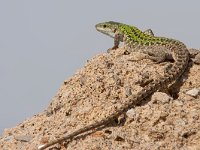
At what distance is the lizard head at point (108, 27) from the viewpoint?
49.0ft

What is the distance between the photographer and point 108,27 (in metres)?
15.4

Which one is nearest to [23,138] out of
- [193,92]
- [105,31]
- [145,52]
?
[193,92]

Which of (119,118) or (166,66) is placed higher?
(166,66)

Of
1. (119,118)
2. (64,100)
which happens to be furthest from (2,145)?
(119,118)

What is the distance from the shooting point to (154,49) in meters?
11.3

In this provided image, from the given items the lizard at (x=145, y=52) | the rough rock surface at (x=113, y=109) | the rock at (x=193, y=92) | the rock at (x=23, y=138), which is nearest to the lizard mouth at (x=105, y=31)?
the lizard at (x=145, y=52)

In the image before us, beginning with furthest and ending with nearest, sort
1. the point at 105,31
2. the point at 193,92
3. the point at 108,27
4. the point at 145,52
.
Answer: the point at 105,31, the point at 108,27, the point at 145,52, the point at 193,92

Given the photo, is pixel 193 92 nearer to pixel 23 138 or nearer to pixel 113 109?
pixel 113 109

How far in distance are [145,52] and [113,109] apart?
2114 millimetres

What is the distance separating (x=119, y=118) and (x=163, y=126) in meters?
0.64

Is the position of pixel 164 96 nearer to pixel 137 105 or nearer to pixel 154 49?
pixel 137 105

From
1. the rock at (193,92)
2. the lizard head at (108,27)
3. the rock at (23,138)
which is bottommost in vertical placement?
the rock at (193,92)

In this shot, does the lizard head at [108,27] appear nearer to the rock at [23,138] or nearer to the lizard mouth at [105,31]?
the lizard mouth at [105,31]

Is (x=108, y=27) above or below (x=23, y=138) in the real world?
above
